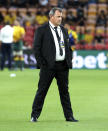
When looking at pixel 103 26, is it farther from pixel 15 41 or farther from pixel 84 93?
pixel 84 93

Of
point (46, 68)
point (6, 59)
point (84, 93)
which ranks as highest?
point (46, 68)

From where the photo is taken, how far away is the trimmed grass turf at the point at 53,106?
10.0m

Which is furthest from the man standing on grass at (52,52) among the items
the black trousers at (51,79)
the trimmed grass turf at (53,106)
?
the trimmed grass turf at (53,106)

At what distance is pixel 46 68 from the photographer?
10.5 meters

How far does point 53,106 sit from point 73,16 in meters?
19.4

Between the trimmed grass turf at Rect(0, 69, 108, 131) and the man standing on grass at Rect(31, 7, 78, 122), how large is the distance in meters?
0.72

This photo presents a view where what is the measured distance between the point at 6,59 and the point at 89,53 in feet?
14.4

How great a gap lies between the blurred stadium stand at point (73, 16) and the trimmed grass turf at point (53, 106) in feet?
30.6

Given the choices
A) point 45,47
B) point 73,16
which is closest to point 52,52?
point 45,47

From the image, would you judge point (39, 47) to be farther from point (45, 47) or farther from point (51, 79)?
point (51, 79)

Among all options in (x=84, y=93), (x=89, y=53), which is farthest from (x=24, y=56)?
(x=84, y=93)

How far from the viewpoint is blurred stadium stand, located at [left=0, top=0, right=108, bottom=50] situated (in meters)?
31.2

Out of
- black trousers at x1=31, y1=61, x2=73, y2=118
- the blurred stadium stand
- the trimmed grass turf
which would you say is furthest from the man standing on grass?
the blurred stadium stand

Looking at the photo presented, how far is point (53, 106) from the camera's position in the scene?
13.5 metres
